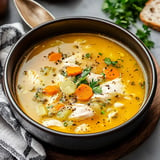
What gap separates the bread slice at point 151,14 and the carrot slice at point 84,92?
1.35 metres

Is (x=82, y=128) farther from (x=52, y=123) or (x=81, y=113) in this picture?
(x=52, y=123)

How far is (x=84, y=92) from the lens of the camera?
10.2 ft

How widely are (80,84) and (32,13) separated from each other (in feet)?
3.87

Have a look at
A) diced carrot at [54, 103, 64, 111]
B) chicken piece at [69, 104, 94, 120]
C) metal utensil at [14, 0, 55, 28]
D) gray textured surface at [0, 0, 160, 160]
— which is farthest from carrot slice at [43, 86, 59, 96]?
gray textured surface at [0, 0, 160, 160]

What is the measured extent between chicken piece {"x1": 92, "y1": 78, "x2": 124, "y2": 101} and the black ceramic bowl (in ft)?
0.77

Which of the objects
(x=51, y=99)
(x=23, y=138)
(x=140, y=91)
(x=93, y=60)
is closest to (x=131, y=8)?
(x=93, y=60)

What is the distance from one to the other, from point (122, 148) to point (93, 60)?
34.5 inches

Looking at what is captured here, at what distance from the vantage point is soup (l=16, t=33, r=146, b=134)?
9.75 ft

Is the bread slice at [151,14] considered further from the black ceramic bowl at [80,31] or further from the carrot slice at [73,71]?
the carrot slice at [73,71]

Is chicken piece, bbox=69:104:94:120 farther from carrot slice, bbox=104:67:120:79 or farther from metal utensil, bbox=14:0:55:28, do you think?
metal utensil, bbox=14:0:55:28

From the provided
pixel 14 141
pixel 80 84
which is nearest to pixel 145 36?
pixel 80 84

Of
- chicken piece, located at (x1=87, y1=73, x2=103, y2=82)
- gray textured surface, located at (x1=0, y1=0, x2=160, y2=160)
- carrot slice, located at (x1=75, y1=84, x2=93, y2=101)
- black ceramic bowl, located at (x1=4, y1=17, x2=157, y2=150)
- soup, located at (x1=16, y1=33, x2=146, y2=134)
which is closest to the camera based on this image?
black ceramic bowl, located at (x1=4, y1=17, x2=157, y2=150)

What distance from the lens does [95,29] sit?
3670 mm

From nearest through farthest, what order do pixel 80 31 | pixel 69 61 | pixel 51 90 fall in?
pixel 51 90
pixel 69 61
pixel 80 31
